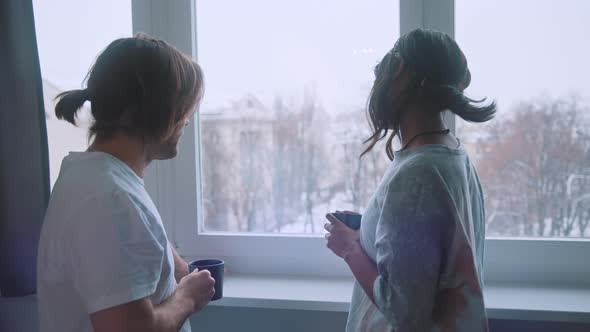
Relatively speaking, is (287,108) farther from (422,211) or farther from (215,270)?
(422,211)

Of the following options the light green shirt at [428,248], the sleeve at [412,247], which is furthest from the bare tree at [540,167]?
the sleeve at [412,247]

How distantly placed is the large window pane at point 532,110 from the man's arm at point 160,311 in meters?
0.99

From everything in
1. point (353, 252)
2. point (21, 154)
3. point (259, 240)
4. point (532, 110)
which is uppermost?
point (532, 110)

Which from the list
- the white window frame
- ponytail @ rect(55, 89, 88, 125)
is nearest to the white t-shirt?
ponytail @ rect(55, 89, 88, 125)

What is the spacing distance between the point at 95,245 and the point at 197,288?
28 centimetres

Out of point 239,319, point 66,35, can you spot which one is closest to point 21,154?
point 66,35

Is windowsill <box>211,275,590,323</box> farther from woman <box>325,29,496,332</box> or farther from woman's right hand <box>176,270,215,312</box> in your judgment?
woman's right hand <box>176,270,215,312</box>

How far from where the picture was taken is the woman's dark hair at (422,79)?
3.16 feet

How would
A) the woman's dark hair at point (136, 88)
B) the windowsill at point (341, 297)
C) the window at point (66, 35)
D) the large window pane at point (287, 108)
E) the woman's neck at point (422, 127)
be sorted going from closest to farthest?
the woman's dark hair at point (136, 88)
the woman's neck at point (422, 127)
the windowsill at point (341, 297)
the large window pane at point (287, 108)
the window at point (66, 35)

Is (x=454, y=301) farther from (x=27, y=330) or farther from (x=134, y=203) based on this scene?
(x=27, y=330)

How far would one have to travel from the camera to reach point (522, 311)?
1300 mm

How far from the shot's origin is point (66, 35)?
5.65 ft

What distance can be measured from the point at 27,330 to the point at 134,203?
1.16 meters

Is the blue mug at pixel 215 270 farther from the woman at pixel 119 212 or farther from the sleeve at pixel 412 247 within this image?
the sleeve at pixel 412 247
